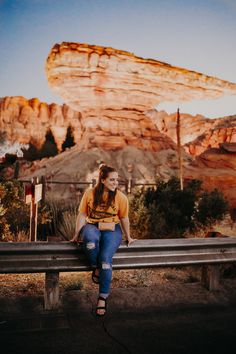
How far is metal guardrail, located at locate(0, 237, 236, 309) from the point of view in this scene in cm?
331

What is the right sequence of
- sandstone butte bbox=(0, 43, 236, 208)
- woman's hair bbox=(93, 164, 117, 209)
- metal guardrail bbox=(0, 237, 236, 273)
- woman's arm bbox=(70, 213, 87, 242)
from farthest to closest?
sandstone butte bbox=(0, 43, 236, 208)
woman's hair bbox=(93, 164, 117, 209)
woman's arm bbox=(70, 213, 87, 242)
metal guardrail bbox=(0, 237, 236, 273)

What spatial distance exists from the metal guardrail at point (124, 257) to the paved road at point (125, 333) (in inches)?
15.9

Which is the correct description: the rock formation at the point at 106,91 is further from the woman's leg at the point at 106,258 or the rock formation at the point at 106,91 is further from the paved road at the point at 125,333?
the paved road at the point at 125,333

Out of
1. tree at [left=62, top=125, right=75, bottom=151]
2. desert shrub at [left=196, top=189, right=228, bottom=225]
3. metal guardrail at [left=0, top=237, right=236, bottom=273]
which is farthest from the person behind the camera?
tree at [left=62, top=125, right=75, bottom=151]

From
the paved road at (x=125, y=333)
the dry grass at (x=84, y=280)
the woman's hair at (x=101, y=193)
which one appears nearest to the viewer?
the paved road at (x=125, y=333)

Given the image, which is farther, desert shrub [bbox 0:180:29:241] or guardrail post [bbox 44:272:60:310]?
desert shrub [bbox 0:180:29:241]

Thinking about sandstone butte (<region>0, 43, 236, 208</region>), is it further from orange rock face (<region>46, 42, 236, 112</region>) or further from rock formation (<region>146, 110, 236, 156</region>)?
rock formation (<region>146, 110, 236, 156</region>)

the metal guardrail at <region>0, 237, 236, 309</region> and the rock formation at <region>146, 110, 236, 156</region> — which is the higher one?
the rock formation at <region>146, 110, 236, 156</region>

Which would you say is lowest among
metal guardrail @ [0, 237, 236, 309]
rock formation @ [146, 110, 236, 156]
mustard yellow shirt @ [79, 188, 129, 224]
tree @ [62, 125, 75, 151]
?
metal guardrail @ [0, 237, 236, 309]

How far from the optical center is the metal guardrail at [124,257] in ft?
10.9

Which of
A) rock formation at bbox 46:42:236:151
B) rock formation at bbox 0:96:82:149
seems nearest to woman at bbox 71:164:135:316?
rock formation at bbox 46:42:236:151

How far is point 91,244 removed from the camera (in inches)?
138

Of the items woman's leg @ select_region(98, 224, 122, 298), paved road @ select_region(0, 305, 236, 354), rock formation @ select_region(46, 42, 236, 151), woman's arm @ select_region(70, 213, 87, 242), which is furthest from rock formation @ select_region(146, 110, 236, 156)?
paved road @ select_region(0, 305, 236, 354)

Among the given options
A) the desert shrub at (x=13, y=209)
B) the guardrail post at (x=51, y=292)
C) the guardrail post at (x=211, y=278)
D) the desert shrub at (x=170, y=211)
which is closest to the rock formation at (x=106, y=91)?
the desert shrub at (x=170, y=211)
